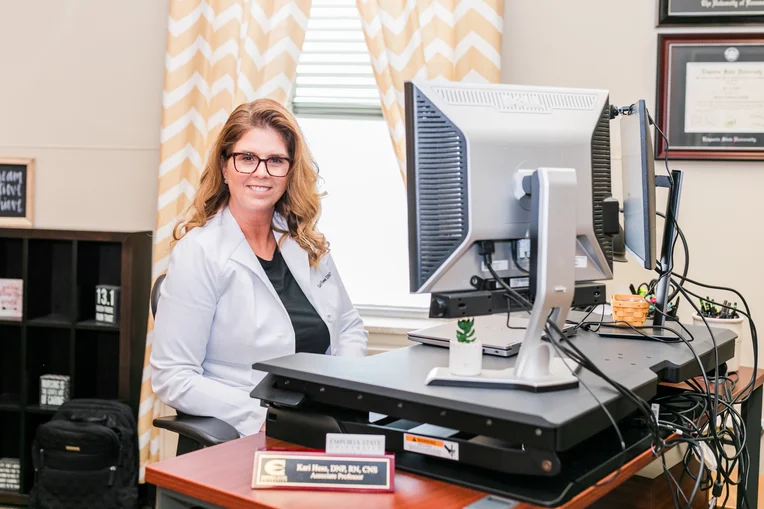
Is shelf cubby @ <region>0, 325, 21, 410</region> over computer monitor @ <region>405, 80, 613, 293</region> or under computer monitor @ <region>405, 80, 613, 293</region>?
under

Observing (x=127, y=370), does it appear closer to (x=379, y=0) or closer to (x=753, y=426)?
(x=379, y=0)

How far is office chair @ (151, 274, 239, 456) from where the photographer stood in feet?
5.31

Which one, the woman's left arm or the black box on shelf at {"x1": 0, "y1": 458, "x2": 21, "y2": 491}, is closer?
the woman's left arm

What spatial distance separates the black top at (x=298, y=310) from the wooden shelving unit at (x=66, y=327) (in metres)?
1.09

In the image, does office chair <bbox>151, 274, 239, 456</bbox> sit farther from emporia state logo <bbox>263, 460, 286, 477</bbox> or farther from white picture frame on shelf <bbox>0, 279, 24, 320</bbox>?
white picture frame on shelf <bbox>0, 279, 24, 320</bbox>

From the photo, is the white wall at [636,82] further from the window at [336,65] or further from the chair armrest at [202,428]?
the chair armrest at [202,428]

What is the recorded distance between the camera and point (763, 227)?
2814 mm

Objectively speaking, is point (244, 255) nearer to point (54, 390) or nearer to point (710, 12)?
point (54, 390)

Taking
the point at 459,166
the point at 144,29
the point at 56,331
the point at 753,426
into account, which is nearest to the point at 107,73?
the point at 144,29

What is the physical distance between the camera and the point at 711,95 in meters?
2.81

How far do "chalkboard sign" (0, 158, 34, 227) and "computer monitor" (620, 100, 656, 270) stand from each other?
254 cm

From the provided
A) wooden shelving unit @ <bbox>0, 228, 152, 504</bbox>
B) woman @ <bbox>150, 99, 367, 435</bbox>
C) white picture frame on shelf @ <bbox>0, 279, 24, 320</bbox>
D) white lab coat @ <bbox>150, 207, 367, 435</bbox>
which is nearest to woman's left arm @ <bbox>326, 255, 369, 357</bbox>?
woman @ <bbox>150, 99, 367, 435</bbox>

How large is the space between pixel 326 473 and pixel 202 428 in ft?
1.85

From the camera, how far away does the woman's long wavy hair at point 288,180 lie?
205 centimetres
